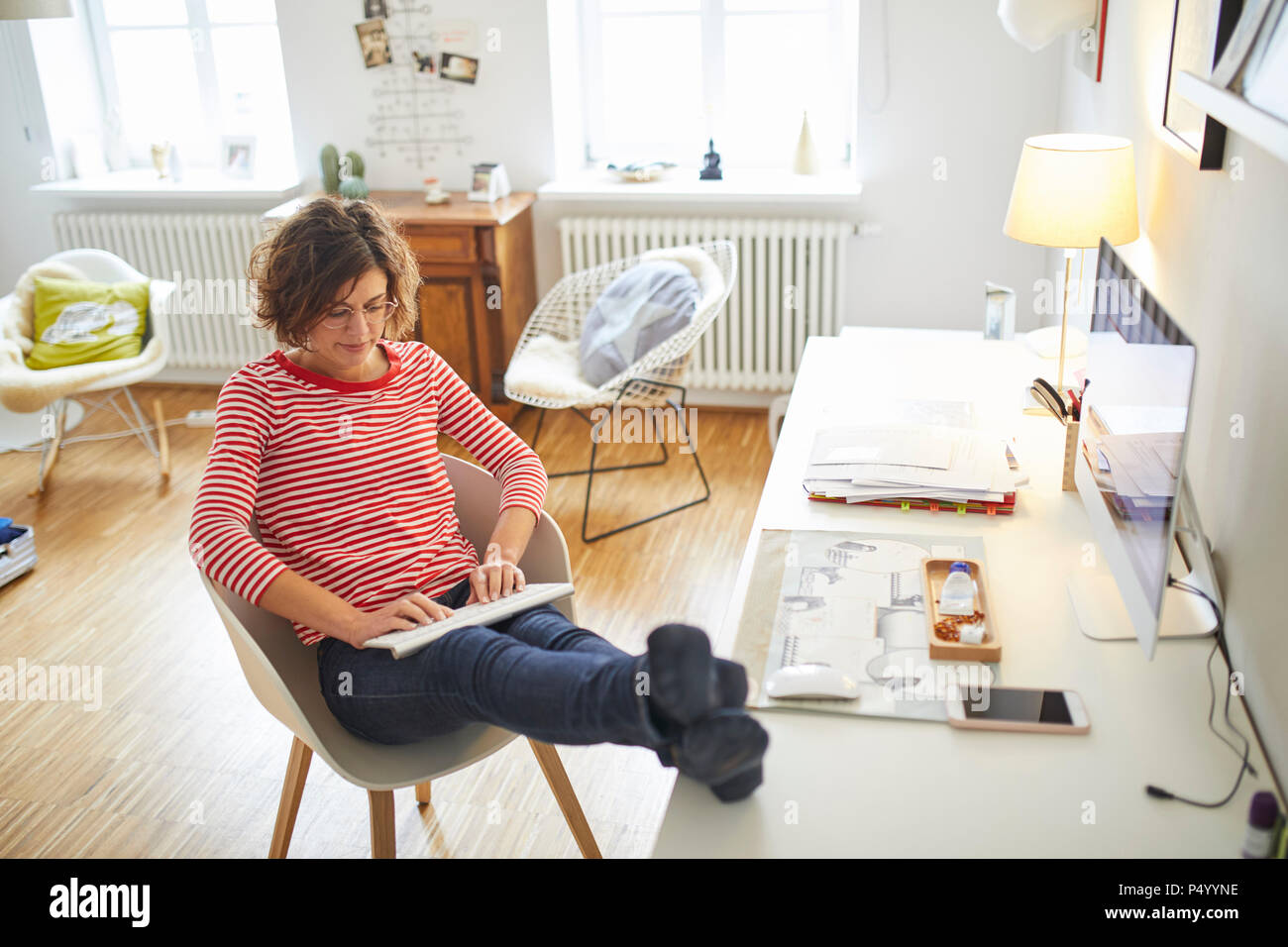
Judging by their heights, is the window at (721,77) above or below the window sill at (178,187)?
above

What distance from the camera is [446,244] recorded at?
3.82m

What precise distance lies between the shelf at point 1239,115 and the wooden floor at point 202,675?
1484mm

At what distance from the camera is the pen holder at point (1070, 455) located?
1.90 metres

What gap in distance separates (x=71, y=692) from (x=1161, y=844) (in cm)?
234

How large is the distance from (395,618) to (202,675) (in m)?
1.28

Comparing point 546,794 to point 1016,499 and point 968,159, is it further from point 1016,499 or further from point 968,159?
Result: point 968,159

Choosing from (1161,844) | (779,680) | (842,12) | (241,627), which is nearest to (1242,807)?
(1161,844)

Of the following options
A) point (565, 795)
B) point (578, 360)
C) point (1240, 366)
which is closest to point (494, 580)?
point (565, 795)

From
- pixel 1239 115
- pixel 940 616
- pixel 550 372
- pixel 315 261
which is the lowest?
pixel 550 372

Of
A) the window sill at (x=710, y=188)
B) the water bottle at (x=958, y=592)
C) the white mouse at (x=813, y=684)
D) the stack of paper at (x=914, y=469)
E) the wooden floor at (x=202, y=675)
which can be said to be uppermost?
the window sill at (x=710, y=188)

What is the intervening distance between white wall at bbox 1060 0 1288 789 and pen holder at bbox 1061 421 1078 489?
20cm

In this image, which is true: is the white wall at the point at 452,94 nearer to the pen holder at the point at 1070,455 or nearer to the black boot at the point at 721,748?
the pen holder at the point at 1070,455

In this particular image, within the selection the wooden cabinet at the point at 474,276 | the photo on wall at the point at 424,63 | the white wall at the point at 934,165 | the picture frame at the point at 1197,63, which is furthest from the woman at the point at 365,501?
the photo on wall at the point at 424,63

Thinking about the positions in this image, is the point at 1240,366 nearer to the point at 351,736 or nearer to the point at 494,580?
the point at 494,580
